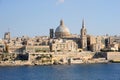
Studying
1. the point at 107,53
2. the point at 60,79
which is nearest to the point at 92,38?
the point at 107,53

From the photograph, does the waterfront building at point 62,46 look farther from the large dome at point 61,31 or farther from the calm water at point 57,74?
the calm water at point 57,74

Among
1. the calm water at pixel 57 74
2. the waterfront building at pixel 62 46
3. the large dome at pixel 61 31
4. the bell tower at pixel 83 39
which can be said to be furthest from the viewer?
the large dome at pixel 61 31

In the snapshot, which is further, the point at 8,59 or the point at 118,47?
the point at 118,47

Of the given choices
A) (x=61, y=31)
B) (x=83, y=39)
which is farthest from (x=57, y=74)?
(x=61, y=31)

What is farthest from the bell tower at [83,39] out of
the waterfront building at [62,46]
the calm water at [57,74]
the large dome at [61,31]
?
the calm water at [57,74]

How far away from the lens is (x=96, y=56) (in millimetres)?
53406

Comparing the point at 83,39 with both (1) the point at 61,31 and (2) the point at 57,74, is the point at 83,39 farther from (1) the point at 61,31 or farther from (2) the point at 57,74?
(2) the point at 57,74

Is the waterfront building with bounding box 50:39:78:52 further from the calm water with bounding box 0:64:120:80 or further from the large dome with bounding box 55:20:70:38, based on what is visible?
the calm water with bounding box 0:64:120:80

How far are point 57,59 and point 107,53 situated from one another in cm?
671

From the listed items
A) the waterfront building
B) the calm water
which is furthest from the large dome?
the calm water

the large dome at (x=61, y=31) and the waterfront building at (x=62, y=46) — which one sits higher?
the large dome at (x=61, y=31)

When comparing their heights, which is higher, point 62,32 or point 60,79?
point 62,32

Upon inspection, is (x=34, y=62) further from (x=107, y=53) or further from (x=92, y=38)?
(x=92, y=38)

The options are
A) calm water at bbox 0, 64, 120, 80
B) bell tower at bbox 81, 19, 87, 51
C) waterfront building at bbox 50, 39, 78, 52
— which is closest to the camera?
calm water at bbox 0, 64, 120, 80
